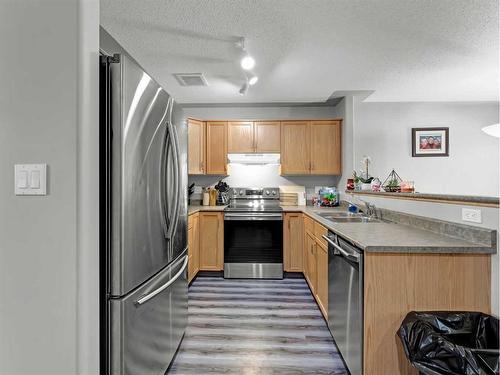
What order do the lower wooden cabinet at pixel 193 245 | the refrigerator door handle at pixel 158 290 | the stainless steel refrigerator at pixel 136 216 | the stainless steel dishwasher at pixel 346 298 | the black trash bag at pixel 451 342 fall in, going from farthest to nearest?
the lower wooden cabinet at pixel 193 245 < the stainless steel dishwasher at pixel 346 298 < the refrigerator door handle at pixel 158 290 < the stainless steel refrigerator at pixel 136 216 < the black trash bag at pixel 451 342

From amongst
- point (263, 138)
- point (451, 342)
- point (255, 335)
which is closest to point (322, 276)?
point (255, 335)

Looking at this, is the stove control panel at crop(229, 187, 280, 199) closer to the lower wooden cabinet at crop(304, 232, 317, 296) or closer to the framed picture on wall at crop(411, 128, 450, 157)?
the lower wooden cabinet at crop(304, 232, 317, 296)

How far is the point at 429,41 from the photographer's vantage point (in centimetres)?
254

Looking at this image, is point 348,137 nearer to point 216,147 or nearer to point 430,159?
point 430,159

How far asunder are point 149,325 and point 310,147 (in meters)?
3.36

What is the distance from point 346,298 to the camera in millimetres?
1757

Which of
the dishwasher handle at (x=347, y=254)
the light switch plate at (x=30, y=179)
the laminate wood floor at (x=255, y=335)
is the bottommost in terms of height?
the laminate wood floor at (x=255, y=335)

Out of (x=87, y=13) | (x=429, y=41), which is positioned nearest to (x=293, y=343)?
(x=87, y=13)

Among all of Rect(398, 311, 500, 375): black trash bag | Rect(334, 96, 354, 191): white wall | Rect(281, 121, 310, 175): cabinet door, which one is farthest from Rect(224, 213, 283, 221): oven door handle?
Rect(398, 311, 500, 375): black trash bag

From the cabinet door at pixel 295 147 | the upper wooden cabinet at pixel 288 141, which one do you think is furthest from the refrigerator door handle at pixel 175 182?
the cabinet door at pixel 295 147

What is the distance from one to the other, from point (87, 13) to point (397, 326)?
1981 millimetres

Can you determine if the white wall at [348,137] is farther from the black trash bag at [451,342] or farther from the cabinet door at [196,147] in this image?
the black trash bag at [451,342]

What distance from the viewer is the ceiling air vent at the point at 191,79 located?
329 cm

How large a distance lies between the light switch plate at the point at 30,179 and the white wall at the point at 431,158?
13.7ft
